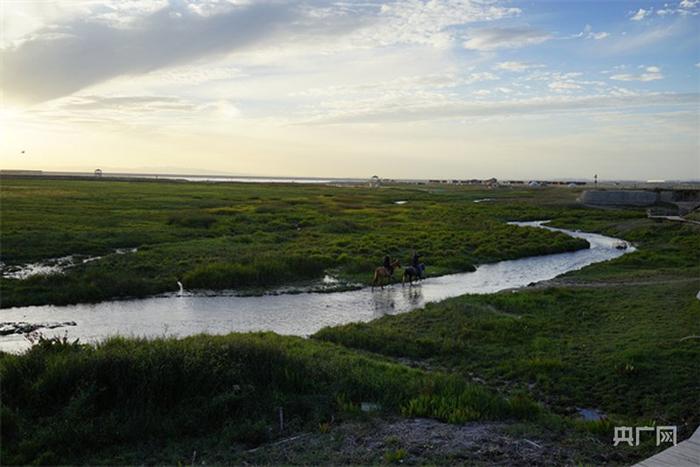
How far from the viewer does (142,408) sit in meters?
11.9

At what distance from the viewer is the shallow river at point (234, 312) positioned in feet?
74.4

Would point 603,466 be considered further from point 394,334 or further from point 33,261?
point 33,261

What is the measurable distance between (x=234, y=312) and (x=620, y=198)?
88.2 m

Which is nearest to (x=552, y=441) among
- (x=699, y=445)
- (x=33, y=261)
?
(x=699, y=445)

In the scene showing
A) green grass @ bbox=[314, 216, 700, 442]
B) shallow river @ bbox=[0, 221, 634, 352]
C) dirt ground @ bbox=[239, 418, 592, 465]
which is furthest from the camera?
shallow river @ bbox=[0, 221, 634, 352]

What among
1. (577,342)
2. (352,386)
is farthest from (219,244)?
(352,386)

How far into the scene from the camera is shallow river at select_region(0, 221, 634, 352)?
22688mm

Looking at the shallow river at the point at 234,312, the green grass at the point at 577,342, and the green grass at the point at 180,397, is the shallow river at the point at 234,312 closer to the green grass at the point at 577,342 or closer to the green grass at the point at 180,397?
the green grass at the point at 577,342

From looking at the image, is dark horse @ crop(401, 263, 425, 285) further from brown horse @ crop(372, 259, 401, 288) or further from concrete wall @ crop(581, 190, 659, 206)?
concrete wall @ crop(581, 190, 659, 206)
